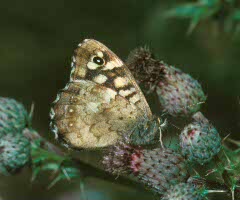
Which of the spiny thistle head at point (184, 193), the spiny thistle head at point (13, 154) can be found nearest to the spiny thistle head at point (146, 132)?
the spiny thistle head at point (184, 193)

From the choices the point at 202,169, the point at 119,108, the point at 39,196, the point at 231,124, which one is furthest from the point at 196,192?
the point at 39,196

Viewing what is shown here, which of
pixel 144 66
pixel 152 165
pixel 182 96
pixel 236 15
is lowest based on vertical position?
pixel 152 165

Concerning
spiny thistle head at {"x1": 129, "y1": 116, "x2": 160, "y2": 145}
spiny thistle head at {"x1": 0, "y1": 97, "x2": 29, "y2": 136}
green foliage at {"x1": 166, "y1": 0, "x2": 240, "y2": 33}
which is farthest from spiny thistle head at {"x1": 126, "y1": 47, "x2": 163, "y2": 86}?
spiny thistle head at {"x1": 0, "y1": 97, "x2": 29, "y2": 136}

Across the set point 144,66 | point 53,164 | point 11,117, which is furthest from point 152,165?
point 11,117

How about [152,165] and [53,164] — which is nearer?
[152,165]

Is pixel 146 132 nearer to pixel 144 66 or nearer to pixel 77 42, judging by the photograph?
pixel 144 66

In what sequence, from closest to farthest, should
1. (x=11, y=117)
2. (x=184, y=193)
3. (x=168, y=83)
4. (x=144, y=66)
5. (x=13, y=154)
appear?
1. (x=184, y=193)
2. (x=13, y=154)
3. (x=168, y=83)
4. (x=144, y=66)
5. (x=11, y=117)

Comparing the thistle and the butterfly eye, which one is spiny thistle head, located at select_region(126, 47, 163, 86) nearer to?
the thistle
